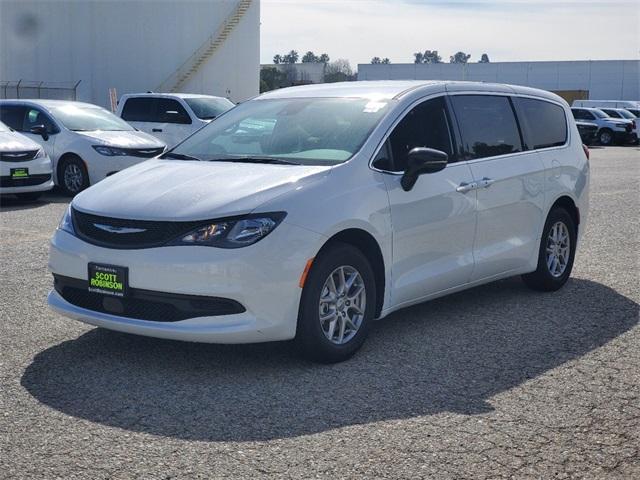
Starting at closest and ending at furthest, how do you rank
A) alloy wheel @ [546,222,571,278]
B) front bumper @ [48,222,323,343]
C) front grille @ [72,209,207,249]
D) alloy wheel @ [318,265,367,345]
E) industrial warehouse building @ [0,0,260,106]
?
front bumper @ [48,222,323,343]
front grille @ [72,209,207,249]
alloy wheel @ [318,265,367,345]
alloy wheel @ [546,222,571,278]
industrial warehouse building @ [0,0,260,106]

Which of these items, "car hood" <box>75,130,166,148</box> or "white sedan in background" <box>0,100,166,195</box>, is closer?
"white sedan in background" <box>0,100,166,195</box>

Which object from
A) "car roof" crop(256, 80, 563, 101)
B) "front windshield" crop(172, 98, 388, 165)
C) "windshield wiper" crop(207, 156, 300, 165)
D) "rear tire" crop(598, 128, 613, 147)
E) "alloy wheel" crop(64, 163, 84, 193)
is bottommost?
"rear tire" crop(598, 128, 613, 147)

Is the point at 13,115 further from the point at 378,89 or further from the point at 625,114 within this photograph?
the point at 625,114

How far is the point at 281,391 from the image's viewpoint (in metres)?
5.29

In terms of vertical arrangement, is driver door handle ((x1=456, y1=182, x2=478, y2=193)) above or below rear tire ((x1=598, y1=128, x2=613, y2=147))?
above

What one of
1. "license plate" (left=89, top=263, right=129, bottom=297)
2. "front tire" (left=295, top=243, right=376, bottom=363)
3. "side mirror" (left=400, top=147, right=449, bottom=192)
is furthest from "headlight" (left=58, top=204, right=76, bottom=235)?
"side mirror" (left=400, top=147, right=449, bottom=192)

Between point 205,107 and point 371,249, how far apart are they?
1516 cm

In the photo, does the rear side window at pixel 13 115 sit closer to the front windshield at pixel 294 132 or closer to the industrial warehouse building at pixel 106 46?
the front windshield at pixel 294 132

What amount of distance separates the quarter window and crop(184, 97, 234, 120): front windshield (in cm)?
1382

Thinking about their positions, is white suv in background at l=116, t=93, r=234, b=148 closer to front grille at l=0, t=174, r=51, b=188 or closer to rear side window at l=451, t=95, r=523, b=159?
front grille at l=0, t=174, r=51, b=188

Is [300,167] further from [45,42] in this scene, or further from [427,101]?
[45,42]

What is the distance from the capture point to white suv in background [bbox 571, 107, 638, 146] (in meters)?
41.7

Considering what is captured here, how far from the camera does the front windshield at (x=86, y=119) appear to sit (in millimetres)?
16422

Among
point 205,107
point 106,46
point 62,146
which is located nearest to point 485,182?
point 62,146
